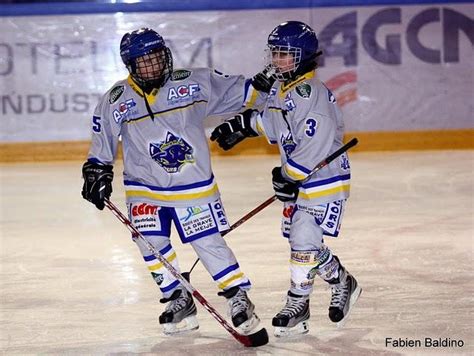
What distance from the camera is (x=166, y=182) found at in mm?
4383

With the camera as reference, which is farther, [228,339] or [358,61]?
[358,61]

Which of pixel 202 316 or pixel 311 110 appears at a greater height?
pixel 311 110

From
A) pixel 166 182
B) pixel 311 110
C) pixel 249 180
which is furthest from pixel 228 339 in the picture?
pixel 249 180

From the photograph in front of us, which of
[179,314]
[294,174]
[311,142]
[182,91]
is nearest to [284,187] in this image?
[294,174]

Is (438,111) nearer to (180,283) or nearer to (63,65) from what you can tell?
(63,65)

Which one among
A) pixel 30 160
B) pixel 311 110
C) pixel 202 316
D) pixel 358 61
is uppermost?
pixel 311 110

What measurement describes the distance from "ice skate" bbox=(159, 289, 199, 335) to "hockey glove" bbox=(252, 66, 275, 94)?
2.70 ft

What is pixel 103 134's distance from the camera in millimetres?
4426

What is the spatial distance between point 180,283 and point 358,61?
5.74 meters

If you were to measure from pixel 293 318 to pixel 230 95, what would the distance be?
0.87 metres

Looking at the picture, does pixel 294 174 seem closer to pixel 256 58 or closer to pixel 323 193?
pixel 323 193

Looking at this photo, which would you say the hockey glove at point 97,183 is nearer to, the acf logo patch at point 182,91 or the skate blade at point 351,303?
the acf logo patch at point 182,91

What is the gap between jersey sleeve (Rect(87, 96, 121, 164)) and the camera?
4402 mm

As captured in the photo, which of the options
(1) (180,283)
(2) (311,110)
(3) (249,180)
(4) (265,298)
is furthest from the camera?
(3) (249,180)
